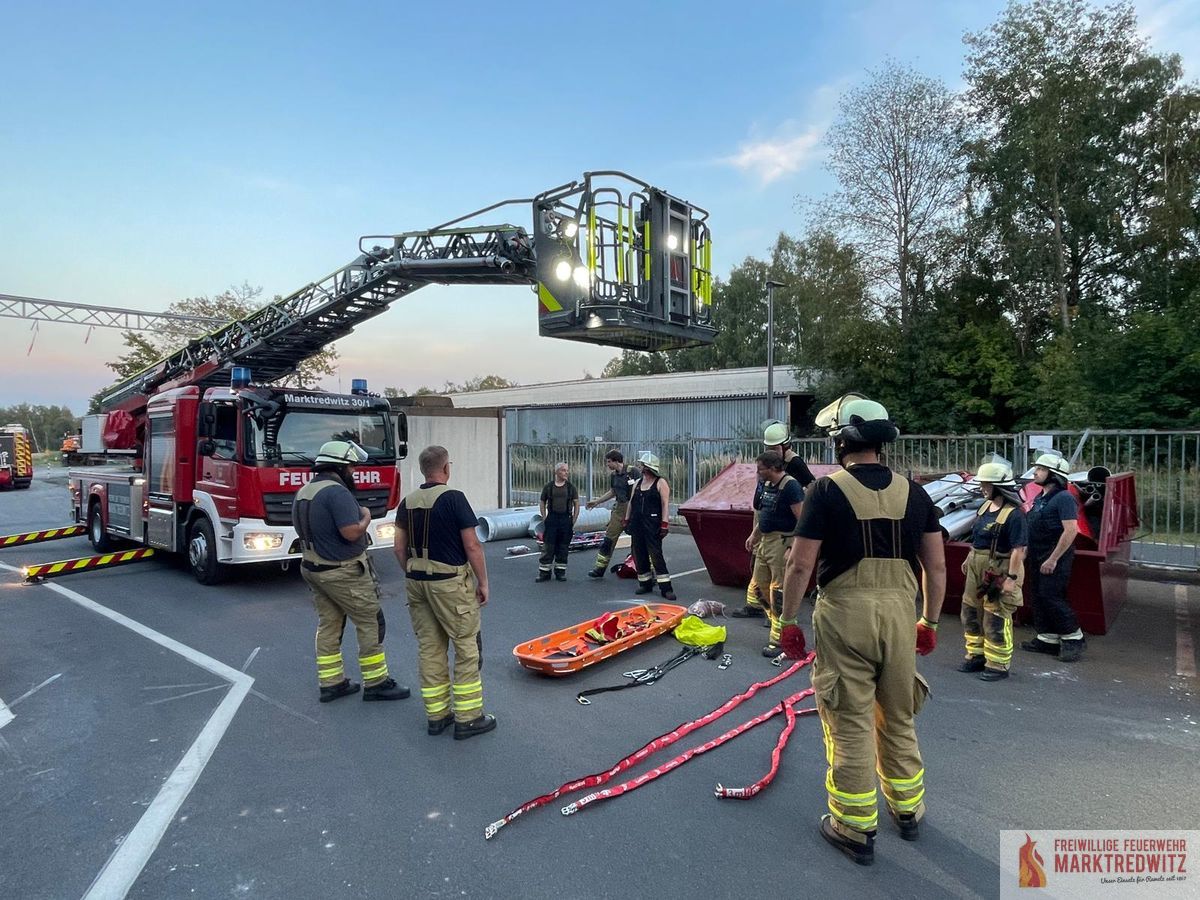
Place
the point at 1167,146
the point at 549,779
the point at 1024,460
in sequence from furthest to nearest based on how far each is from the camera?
the point at 1167,146 → the point at 1024,460 → the point at 549,779

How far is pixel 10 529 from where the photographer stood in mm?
14664

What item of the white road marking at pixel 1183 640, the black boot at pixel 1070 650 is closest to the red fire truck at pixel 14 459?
the black boot at pixel 1070 650

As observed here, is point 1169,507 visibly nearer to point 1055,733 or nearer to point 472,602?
point 1055,733

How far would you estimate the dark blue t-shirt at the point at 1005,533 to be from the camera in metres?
5.17

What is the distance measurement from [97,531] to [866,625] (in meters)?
12.5

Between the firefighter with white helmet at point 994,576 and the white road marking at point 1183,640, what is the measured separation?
4.57 feet

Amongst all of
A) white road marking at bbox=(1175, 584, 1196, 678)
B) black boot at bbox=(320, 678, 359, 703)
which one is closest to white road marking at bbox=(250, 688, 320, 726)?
black boot at bbox=(320, 678, 359, 703)

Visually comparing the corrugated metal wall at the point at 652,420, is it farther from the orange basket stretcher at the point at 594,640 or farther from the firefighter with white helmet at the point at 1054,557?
the firefighter with white helmet at the point at 1054,557

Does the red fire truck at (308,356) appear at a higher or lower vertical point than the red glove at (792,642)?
higher

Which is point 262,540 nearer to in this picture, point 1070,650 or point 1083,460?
point 1070,650

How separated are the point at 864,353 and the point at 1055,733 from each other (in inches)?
772

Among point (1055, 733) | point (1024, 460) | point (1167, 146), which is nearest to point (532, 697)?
point (1055, 733)

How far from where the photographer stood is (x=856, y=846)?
2902 millimetres

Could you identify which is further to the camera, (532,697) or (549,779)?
(532,697)
